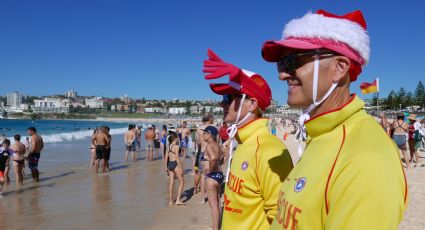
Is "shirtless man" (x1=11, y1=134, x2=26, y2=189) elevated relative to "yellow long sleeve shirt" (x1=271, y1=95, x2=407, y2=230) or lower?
lower

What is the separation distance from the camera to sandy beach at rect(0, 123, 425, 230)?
7.56 metres

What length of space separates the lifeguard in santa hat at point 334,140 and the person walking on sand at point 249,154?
810mm

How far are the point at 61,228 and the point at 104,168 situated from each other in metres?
7.62

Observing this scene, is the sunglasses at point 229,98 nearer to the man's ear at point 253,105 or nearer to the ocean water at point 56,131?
the man's ear at point 253,105

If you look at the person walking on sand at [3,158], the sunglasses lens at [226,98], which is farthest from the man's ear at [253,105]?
the person walking on sand at [3,158]

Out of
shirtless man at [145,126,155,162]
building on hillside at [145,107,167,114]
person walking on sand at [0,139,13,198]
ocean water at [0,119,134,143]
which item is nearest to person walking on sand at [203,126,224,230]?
person walking on sand at [0,139,13,198]

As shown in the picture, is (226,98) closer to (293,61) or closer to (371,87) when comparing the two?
(293,61)

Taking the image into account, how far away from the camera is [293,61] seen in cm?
157

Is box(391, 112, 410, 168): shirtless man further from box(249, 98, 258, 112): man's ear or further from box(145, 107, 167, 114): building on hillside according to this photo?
box(145, 107, 167, 114): building on hillside

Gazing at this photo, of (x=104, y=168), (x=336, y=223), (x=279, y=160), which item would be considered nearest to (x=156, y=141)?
(x=104, y=168)

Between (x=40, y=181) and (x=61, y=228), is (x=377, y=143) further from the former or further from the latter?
(x=40, y=181)

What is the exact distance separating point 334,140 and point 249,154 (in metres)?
1.31

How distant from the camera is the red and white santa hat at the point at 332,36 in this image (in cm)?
145

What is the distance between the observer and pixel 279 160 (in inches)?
94.6
